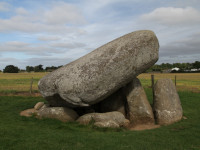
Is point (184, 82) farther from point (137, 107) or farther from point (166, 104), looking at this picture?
point (137, 107)

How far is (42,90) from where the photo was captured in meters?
10.3

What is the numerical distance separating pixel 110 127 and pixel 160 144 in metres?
2.69

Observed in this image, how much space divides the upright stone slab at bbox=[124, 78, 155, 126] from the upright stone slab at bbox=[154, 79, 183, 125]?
1.45 ft

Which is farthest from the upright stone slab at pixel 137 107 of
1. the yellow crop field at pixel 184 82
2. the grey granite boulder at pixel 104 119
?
the yellow crop field at pixel 184 82

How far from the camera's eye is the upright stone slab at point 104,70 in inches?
360

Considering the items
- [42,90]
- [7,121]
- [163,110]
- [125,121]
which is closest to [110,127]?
[125,121]

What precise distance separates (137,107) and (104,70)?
9.30 ft

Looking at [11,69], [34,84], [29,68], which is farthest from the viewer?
[29,68]

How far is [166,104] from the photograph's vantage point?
10367 mm

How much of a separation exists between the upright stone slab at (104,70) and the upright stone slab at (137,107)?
1189mm

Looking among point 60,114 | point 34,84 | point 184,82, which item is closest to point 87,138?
point 60,114

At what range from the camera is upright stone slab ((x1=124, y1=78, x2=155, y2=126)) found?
10156 millimetres

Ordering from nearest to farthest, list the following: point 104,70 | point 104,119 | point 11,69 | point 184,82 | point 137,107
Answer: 1. point 104,70
2. point 104,119
3. point 137,107
4. point 184,82
5. point 11,69

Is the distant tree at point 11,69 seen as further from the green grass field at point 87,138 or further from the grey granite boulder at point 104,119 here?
the grey granite boulder at point 104,119
